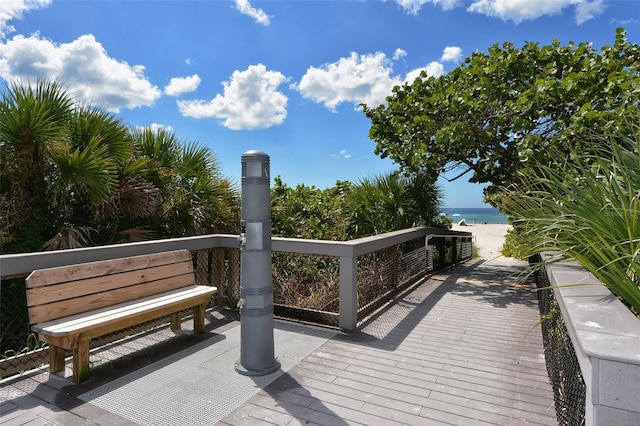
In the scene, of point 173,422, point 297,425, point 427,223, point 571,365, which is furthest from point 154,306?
point 427,223

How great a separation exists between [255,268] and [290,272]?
2849 mm

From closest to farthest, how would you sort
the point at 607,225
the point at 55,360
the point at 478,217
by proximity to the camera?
the point at 607,225 < the point at 55,360 < the point at 478,217

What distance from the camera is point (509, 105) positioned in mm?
7066

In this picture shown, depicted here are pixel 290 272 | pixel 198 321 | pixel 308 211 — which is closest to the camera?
pixel 198 321

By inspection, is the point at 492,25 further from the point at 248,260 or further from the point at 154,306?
the point at 154,306

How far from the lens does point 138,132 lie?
6793 mm

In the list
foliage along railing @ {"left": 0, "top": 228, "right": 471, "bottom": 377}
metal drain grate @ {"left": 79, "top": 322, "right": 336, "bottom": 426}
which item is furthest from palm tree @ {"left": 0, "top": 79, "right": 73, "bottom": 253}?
metal drain grate @ {"left": 79, "top": 322, "right": 336, "bottom": 426}

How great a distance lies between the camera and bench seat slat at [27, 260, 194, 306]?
9.59 ft

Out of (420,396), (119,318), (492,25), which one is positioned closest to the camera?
(420,396)

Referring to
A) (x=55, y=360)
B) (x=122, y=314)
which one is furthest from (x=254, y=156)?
(x=55, y=360)

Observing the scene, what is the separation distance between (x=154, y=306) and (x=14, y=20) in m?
5.58

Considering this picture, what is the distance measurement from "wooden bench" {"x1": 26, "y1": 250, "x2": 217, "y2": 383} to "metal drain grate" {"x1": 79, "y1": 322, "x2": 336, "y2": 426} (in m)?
0.42

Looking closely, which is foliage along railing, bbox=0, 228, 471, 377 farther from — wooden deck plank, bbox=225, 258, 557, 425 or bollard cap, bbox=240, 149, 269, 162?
bollard cap, bbox=240, 149, 269, 162

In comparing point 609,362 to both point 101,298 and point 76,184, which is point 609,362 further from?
point 76,184
